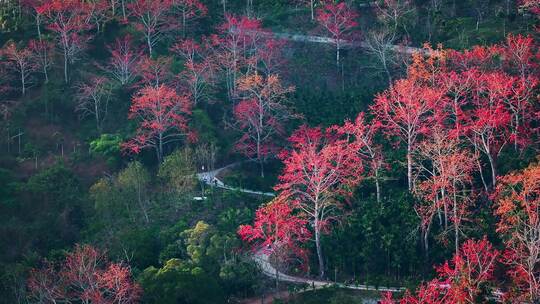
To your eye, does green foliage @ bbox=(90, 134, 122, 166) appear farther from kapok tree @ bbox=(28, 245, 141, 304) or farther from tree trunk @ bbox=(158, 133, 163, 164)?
kapok tree @ bbox=(28, 245, 141, 304)

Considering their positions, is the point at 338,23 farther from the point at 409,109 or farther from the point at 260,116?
the point at 409,109

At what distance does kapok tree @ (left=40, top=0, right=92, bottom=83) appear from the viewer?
60.4m

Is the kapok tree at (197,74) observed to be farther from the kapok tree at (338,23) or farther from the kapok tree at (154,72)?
the kapok tree at (338,23)

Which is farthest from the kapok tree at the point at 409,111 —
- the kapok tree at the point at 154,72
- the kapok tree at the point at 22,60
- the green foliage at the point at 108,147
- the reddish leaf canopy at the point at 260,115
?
the kapok tree at the point at 22,60

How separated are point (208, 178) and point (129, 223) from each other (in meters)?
6.64

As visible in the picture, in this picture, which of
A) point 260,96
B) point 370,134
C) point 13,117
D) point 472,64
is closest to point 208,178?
point 260,96

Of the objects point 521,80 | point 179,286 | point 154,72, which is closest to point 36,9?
point 154,72

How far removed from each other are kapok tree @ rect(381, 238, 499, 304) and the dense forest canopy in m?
0.14

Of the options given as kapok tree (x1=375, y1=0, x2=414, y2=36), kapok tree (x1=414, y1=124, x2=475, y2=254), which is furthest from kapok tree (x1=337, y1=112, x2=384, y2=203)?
kapok tree (x1=375, y1=0, x2=414, y2=36)

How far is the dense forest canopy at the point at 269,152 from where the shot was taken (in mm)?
44656

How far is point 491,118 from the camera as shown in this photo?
47.9 metres

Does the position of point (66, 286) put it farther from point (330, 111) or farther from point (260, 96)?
point (330, 111)

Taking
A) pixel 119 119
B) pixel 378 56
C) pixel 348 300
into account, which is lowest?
pixel 348 300

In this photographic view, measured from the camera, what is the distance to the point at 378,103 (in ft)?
173
